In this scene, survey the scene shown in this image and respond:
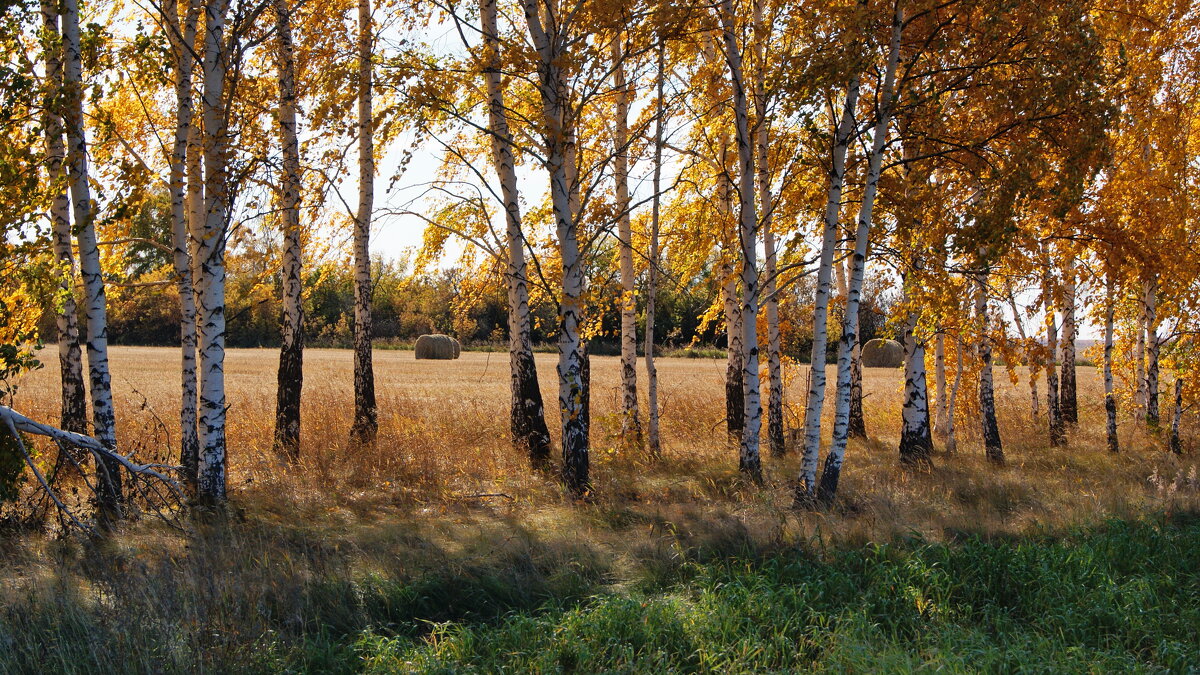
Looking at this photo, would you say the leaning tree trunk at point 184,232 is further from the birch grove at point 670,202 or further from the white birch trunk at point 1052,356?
the white birch trunk at point 1052,356

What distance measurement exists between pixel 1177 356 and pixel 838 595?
10065 mm

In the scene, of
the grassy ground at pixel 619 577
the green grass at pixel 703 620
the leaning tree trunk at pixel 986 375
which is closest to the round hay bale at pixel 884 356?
the leaning tree trunk at pixel 986 375

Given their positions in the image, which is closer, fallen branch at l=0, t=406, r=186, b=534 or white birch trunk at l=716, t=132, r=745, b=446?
fallen branch at l=0, t=406, r=186, b=534

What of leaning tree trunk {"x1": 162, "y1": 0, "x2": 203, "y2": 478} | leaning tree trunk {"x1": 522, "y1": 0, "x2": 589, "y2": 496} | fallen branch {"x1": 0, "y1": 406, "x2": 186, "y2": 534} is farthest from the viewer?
leaning tree trunk {"x1": 522, "y1": 0, "x2": 589, "y2": 496}

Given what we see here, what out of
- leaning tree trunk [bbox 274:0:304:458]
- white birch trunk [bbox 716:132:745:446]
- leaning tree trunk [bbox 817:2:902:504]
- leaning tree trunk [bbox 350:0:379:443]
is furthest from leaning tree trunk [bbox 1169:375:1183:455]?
leaning tree trunk [bbox 274:0:304:458]

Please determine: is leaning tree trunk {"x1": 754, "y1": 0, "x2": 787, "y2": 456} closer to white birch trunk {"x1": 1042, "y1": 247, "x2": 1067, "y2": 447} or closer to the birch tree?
the birch tree

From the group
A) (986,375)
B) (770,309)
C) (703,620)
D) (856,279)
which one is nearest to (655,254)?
(770,309)

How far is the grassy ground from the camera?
5504 mm

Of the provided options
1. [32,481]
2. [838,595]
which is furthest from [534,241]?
[838,595]

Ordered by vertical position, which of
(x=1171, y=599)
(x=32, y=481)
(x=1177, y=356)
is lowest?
(x=1171, y=599)

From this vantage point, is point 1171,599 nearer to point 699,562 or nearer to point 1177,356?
point 699,562

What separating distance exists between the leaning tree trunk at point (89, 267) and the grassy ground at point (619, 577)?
0.76 meters

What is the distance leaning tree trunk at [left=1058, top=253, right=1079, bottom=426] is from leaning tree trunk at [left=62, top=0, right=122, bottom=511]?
41.3 feet

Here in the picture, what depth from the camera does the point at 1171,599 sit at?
258 inches
